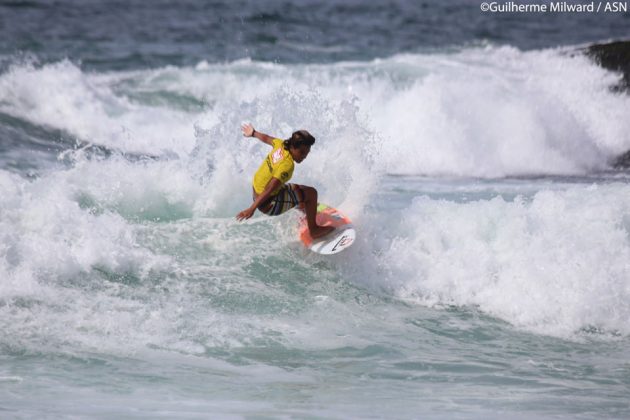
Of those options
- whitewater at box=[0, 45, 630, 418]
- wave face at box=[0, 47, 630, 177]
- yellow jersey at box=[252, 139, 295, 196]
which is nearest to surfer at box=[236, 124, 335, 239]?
yellow jersey at box=[252, 139, 295, 196]

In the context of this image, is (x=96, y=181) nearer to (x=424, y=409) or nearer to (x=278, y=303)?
(x=278, y=303)

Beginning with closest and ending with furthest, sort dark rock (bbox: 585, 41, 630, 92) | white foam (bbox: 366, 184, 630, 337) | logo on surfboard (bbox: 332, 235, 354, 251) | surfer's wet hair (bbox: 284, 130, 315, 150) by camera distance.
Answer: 1. surfer's wet hair (bbox: 284, 130, 315, 150)
2. white foam (bbox: 366, 184, 630, 337)
3. logo on surfboard (bbox: 332, 235, 354, 251)
4. dark rock (bbox: 585, 41, 630, 92)

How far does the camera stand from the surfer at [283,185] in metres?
7.59

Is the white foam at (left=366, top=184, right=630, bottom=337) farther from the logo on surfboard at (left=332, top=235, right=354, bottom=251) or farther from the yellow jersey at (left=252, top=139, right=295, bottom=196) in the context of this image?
the yellow jersey at (left=252, top=139, right=295, bottom=196)

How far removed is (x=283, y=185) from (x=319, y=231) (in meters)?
0.77

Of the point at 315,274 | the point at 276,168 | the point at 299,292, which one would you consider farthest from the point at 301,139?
the point at 315,274

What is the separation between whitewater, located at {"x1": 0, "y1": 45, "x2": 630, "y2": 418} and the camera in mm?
6000

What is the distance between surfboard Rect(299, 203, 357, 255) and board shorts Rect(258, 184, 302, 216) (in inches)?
22.3

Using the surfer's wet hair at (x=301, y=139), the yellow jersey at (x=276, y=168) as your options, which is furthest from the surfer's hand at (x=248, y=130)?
the surfer's wet hair at (x=301, y=139)

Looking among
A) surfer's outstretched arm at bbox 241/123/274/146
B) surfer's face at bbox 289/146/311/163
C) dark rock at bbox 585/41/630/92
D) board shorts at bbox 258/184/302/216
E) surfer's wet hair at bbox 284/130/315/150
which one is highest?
dark rock at bbox 585/41/630/92

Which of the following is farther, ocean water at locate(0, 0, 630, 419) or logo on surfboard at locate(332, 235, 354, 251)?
logo on surfboard at locate(332, 235, 354, 251)

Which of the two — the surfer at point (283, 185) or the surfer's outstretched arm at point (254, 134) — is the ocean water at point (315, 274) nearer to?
the surfer at point (283, 185)

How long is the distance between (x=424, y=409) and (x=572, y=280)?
3097mm

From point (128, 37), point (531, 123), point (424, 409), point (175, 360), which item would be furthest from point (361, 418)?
point (128, 37)
